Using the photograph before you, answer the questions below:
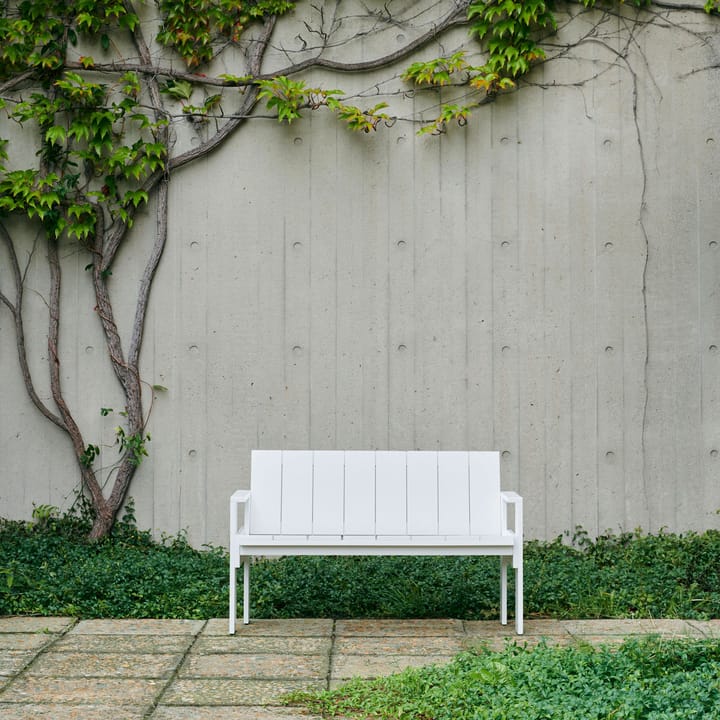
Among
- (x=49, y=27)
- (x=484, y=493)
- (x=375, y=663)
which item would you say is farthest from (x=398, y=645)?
(x=49, y=27)

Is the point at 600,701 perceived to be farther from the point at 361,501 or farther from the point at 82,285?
the point at 82,285

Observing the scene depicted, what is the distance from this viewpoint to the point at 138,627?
3812 mm

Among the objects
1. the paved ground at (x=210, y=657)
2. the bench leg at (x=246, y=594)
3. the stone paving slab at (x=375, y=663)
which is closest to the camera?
the paved ground at (x=210, y=657)

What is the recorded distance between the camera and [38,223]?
5395mm

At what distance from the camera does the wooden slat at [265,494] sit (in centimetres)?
403

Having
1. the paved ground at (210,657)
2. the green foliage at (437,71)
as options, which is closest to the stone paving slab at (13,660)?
the paved ground at (210,657)

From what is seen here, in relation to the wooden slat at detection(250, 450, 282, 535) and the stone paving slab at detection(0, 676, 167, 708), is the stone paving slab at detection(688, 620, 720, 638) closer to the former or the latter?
the wooden slat at detection(250, 450, 282, 535)

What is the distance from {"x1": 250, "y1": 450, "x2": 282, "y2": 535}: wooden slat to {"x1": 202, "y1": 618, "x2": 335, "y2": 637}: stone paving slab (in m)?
Answer: 0.38

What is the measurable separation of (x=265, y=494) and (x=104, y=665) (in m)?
1.03

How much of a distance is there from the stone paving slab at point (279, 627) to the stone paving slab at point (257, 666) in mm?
330

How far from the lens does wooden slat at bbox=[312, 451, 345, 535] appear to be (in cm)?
405

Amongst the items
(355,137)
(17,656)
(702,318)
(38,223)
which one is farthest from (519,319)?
(17,656)

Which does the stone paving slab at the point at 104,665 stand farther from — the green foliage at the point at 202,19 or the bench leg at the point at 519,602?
the green foliage at the point at 202,19

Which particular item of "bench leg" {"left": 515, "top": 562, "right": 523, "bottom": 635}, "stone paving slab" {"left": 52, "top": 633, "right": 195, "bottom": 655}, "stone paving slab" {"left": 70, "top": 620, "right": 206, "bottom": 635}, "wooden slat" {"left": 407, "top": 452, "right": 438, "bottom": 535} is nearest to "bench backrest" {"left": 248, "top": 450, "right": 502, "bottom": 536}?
"wooden slat" {"left": 407, "top": 452, "right": 438, "bottom": 535}
